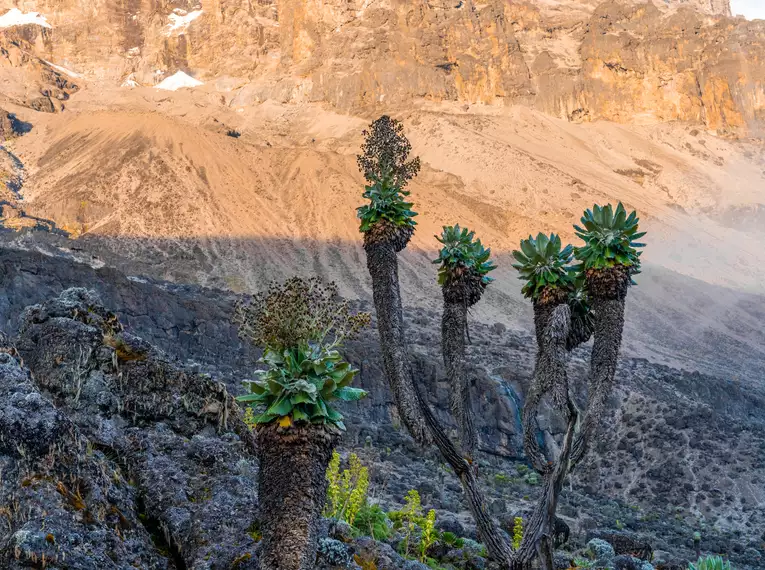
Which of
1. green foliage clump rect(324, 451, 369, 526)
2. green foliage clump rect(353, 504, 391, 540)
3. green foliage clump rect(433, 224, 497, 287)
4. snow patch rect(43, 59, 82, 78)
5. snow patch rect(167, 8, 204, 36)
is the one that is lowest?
green foliage clump rect(353, 504, 391, 540)

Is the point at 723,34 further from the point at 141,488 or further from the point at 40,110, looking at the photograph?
the point at 141,488

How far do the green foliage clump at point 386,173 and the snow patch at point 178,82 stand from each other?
14132cm

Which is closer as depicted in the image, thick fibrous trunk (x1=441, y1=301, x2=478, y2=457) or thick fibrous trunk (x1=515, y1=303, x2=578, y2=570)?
thick fibrous trunk (x1=515, y1=303, x2=578, y2=570)

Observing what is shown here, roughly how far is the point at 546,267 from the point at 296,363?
5.84m

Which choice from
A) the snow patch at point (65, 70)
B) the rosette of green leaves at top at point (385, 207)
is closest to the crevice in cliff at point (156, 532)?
the rosette of green leaves at top at point (385, 207)

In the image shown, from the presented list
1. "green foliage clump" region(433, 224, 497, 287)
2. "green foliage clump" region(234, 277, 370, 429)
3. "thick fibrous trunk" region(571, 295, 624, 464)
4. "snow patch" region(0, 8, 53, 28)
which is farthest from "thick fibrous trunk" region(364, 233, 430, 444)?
"snow patch" region(0, 8, 53, 28)

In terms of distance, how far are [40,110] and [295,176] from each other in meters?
50.7

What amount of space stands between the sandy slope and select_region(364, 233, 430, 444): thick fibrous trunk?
47524 mm

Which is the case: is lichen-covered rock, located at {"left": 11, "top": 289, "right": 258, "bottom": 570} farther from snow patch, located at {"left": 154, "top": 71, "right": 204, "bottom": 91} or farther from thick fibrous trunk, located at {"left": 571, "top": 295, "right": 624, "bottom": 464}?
snow patch, located at {"left": 154, "top": 71, "right": 204, "bottom": 91}

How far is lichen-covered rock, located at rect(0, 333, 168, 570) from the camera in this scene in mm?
5254

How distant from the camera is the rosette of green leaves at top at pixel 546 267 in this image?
11.3m

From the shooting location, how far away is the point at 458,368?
10.9m

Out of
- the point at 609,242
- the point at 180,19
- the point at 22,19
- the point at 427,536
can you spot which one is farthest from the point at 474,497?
the point at 22,19

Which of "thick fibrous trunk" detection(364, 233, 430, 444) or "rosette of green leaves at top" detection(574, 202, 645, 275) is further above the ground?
"rosette of green leaves at top" detection(574, 202, 645, 275)
